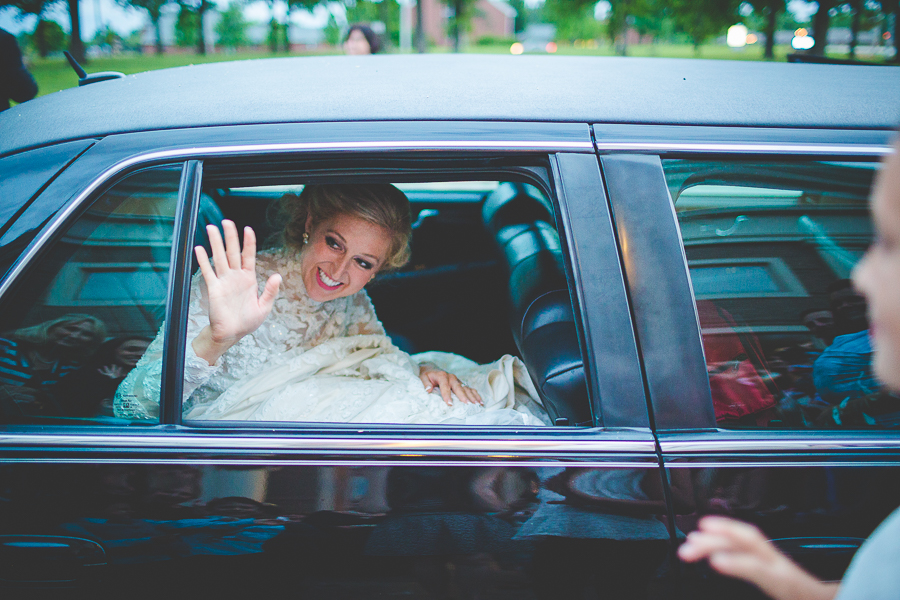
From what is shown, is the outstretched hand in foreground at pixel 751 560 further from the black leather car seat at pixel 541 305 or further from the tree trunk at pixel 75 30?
the tree trunk at pixel 75 30

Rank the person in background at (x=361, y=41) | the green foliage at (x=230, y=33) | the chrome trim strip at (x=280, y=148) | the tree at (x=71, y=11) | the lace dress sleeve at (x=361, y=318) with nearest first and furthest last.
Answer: the chrome trim strip at (x=280, y=148) → the lace dress sleeve at (x=361, y=318) → the person in background at (x=361, y=41) → the tree at (x=71, y=11) → the green foliage at (x=230, y=33)

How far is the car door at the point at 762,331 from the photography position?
1076mm

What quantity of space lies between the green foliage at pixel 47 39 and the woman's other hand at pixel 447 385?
2177 cm

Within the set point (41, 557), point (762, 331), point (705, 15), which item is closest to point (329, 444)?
point (41, 557)

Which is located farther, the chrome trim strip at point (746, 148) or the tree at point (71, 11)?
the tree at point (71, 11)

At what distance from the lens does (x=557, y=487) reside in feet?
3.53

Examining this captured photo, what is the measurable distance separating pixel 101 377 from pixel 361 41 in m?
3.79

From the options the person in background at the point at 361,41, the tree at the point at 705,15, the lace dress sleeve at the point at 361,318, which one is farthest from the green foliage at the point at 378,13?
the lace dress sleeve at the point at 361,318

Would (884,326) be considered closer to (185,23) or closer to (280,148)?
(280,148)

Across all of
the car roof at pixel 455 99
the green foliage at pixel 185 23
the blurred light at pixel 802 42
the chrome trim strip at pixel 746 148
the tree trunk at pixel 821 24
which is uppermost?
the green foliage at pixel 185 23

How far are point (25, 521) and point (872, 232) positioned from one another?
6.14 ft

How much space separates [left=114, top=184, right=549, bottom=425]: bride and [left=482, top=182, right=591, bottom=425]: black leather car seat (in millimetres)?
182

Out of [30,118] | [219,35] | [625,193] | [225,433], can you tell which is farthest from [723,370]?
[219,35]

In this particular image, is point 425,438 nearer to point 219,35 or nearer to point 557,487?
point 557,487
